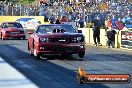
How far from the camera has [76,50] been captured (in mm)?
18250

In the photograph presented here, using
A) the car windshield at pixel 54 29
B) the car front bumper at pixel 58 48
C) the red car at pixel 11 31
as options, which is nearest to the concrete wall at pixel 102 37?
the red car at pixel 11 31

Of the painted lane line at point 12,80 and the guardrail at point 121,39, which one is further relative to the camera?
the guardrail at point 121,39

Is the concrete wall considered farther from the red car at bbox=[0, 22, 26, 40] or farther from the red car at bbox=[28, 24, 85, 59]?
the red car at bbox=[28, 24, 85, 59]

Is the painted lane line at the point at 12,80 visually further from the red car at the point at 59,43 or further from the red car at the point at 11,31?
the red car at the point at 11,31

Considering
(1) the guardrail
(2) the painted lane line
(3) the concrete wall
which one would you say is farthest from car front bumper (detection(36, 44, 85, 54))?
(3) the concrete wall

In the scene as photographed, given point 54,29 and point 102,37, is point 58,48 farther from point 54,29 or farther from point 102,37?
point 102,37

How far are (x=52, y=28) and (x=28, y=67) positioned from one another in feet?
13.2

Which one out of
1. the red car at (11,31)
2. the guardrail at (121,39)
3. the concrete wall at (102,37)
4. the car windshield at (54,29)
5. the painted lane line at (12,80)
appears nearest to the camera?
the painted lane line at (12,80)

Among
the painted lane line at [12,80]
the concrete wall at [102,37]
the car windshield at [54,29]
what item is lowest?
the concrete wall at [102,37]

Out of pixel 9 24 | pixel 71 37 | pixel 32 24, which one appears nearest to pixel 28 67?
pixel 71 37

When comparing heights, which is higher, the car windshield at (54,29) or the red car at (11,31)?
the car windshield at (54,29)

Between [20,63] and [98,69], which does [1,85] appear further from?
[20,63]

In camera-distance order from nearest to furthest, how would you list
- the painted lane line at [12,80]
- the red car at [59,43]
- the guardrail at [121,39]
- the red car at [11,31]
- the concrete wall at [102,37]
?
the painted lane line at [12,80]
the red car at [59,43]
the guardrail at [121,39]
the concrete wall at [102,37]
the red car at [11,31]

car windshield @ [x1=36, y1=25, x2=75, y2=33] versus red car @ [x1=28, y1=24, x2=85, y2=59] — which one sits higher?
car windshield @ [x1=36, y1=25, x2=75, y2=33]
